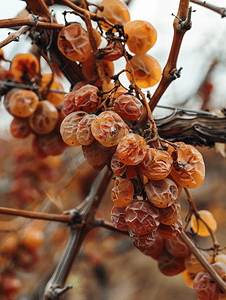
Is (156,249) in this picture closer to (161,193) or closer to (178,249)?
(178,249)

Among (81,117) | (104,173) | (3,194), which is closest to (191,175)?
(81,117)

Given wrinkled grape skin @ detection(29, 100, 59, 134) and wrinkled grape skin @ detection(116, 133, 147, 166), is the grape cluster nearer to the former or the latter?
wrinkled grape skin @ detection(29, 100, 59, 134)

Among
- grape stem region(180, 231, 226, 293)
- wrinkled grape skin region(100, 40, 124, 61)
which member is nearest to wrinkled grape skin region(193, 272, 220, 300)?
grape stem region(180, 231, 226, 293)

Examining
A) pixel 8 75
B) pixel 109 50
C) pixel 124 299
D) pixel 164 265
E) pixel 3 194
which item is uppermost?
pixel 109 50

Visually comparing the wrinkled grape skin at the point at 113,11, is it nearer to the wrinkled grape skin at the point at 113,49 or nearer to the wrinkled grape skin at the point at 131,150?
the wrinkled grape skin at the point at 113,49

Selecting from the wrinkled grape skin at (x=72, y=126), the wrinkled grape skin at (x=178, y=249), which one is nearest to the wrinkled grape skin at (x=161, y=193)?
the wrinkled grape skin at (x=72, y=126)

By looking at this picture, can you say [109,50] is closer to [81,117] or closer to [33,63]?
[81,117]
